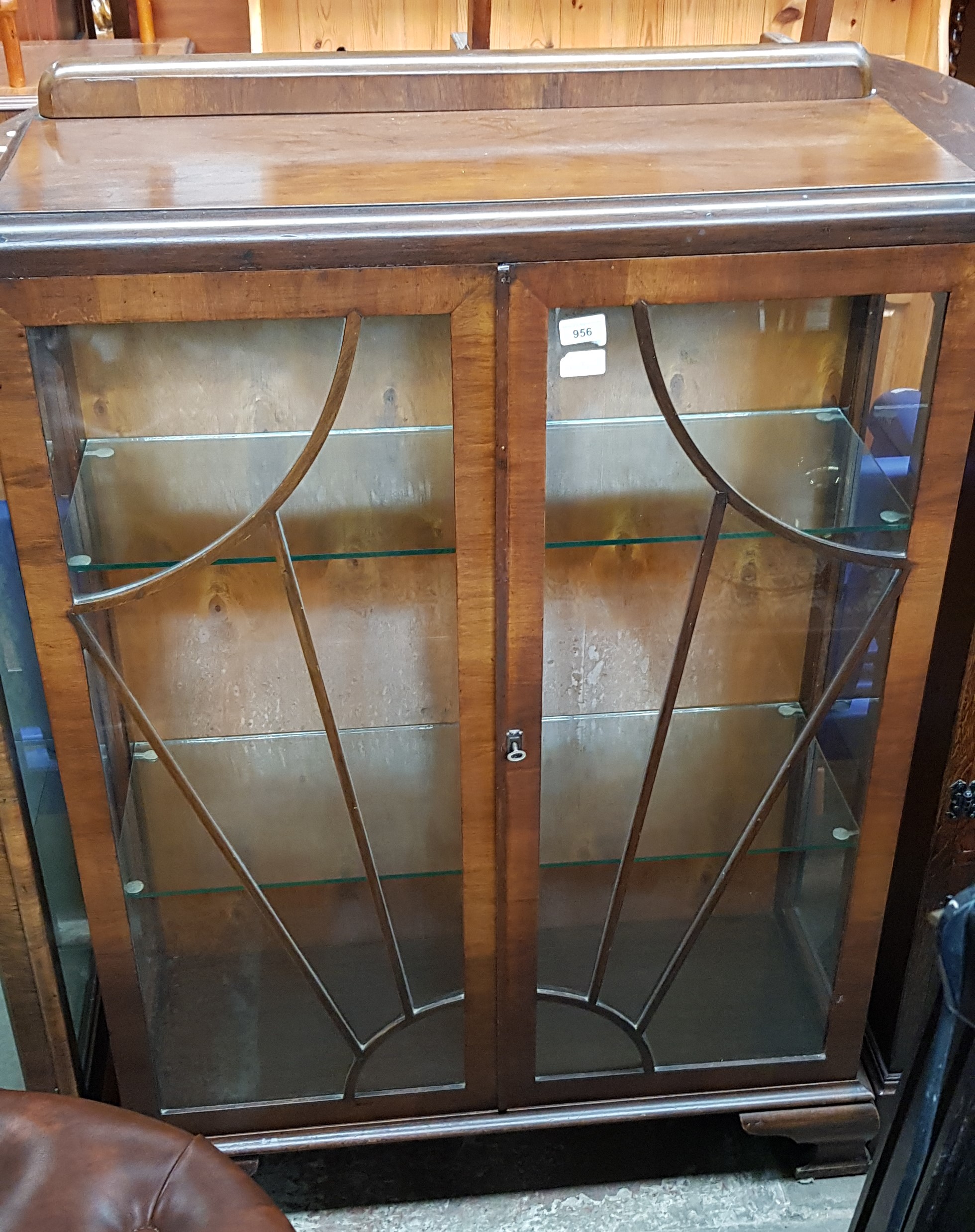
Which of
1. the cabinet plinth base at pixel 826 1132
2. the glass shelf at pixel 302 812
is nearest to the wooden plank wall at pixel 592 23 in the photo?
the glass shelf at pixel 302 812

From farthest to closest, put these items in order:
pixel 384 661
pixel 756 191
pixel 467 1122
A: pixel 467 1122 < pixel 384 661 < pixel 756 191

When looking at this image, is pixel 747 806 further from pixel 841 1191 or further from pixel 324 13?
pixel 324 13

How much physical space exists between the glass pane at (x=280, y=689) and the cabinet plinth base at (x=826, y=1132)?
362mm

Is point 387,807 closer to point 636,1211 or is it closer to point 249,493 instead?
point 249,493

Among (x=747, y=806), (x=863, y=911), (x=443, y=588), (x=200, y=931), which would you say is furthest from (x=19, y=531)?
(x=863, y=911)

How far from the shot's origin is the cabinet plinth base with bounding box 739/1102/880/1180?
4.57 feet

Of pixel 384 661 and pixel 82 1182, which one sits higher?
pixel 384 661

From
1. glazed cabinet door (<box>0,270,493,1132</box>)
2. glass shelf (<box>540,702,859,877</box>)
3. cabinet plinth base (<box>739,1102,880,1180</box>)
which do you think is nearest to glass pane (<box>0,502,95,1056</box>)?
glazed cabinet door (<box>0,270,493,1132</box>)

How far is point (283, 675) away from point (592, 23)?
121 cm

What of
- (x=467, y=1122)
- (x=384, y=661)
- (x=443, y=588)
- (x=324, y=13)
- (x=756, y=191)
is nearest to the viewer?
(x=756, y=191)

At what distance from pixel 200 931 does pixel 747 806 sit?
0.59m

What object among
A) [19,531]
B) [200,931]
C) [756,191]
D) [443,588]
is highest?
[756,191]

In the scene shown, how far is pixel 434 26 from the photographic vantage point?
5.99 feet

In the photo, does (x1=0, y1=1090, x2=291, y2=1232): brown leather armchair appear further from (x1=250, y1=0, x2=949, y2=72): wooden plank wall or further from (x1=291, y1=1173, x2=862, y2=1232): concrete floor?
(x1=250, y1=0, x2=949, y2=72): wooden plank wall
